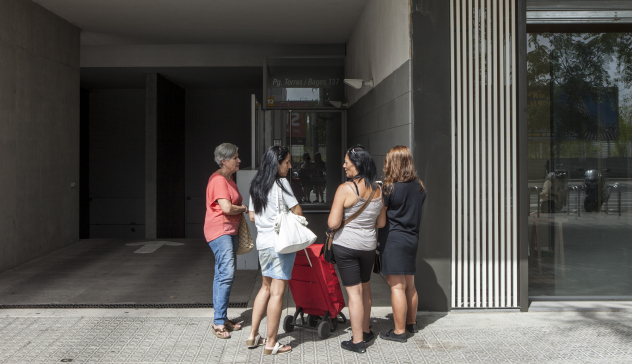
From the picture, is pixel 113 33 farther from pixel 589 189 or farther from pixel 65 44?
pixel 589 189

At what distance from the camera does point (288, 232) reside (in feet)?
11.7

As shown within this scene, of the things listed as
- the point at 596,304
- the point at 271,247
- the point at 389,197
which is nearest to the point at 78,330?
the point at 271,247

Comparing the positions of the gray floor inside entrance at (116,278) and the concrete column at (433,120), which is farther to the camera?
the gray floor inside entrance at (116,278)

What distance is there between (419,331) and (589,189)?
232 cm

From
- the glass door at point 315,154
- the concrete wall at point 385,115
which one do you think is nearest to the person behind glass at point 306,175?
the glass door at point 315,154

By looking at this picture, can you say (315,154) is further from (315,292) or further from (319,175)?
(315,292)

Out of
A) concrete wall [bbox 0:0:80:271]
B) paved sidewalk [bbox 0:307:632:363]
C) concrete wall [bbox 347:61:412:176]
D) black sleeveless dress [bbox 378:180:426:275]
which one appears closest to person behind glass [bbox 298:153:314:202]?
concrete wall [bbox 347:61:412:176]

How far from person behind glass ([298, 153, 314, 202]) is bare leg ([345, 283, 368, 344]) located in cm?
557

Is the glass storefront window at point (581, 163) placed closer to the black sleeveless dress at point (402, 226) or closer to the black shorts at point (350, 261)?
the black sleeveless dress at point (402, 226)

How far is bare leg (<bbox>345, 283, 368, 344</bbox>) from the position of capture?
3.70 metres

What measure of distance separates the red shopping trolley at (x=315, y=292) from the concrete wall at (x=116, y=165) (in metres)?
12.2

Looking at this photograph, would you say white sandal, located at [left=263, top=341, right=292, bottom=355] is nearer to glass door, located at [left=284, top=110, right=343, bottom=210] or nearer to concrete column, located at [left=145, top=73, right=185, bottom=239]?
glass door, located at [left=284, top=110, right=343, bottom=210]

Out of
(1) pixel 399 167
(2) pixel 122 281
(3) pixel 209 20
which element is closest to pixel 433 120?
(1) pixel 399 167

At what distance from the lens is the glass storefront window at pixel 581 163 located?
195 inches
